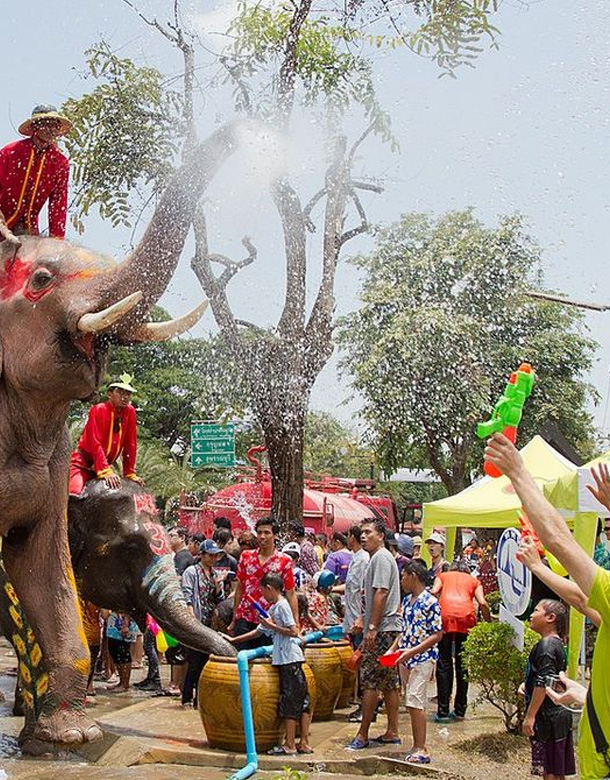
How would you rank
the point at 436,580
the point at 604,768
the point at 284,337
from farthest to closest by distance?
1. the point at 284,337
2. the point at 436,580
3. the point at 604,768

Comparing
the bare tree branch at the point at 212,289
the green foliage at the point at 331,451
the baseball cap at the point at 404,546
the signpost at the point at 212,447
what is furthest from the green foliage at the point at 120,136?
the green foliage at the point at 331,451

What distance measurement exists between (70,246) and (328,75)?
477 centimetres

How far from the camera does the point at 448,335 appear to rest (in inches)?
695

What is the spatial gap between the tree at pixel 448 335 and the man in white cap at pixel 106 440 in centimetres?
927

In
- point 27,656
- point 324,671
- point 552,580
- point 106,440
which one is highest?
point 106,440

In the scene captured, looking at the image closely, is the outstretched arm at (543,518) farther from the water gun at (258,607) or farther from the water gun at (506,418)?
the water gun at (258,607)

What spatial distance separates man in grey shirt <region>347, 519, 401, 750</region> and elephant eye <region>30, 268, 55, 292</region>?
3421mm

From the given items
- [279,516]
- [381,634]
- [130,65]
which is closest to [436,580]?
[381,634]

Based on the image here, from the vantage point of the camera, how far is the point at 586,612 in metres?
3.40

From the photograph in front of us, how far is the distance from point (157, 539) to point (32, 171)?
267 centimetres

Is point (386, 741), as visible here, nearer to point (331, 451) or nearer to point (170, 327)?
point (170, 327)

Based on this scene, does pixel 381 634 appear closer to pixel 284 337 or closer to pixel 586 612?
pixel 284 337

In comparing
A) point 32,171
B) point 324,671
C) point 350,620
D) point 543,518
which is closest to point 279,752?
point 324,671

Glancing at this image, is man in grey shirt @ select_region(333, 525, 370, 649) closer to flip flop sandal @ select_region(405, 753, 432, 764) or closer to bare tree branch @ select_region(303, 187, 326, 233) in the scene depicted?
flip flop sandal @ select_region(405, 753, 432, 764)
